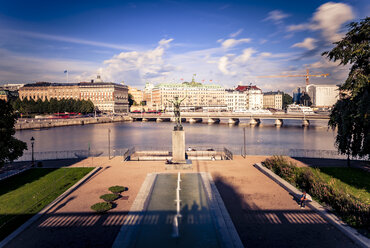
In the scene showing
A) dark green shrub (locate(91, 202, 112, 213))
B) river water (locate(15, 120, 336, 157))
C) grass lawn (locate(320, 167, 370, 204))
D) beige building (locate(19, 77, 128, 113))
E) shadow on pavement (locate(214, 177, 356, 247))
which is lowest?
river water (locate(15, 120, 336, 157))

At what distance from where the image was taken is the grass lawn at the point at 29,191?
15203 mm

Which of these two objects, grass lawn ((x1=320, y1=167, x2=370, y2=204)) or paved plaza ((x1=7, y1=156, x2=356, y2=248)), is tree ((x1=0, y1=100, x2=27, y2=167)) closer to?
paved plaza ((x1=7, y1=156, x2=356, y2=248))

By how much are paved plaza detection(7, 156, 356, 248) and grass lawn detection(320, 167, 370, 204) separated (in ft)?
15.8

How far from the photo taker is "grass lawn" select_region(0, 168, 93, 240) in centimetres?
1520

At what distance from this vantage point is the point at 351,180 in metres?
22.1

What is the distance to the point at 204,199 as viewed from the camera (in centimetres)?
1750

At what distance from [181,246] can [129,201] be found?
6817 mm

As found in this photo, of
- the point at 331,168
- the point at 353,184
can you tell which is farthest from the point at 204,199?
Answer: the point at 331,168

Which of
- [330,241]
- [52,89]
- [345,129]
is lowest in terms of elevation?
[330,241]

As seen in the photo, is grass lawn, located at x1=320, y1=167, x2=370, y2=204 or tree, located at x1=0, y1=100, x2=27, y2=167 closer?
grass lawn, located at x1=320, y1=167, x2=370, y2=204

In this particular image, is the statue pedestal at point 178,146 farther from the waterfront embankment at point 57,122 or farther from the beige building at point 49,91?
the beige building at point 49,91

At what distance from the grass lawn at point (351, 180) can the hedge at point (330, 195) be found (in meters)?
1.31

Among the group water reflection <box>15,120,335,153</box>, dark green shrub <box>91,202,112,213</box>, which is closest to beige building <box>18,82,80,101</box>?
water reflection <box>15,120,335,153</box>

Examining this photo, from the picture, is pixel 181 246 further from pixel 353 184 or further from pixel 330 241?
pixel 353 184
